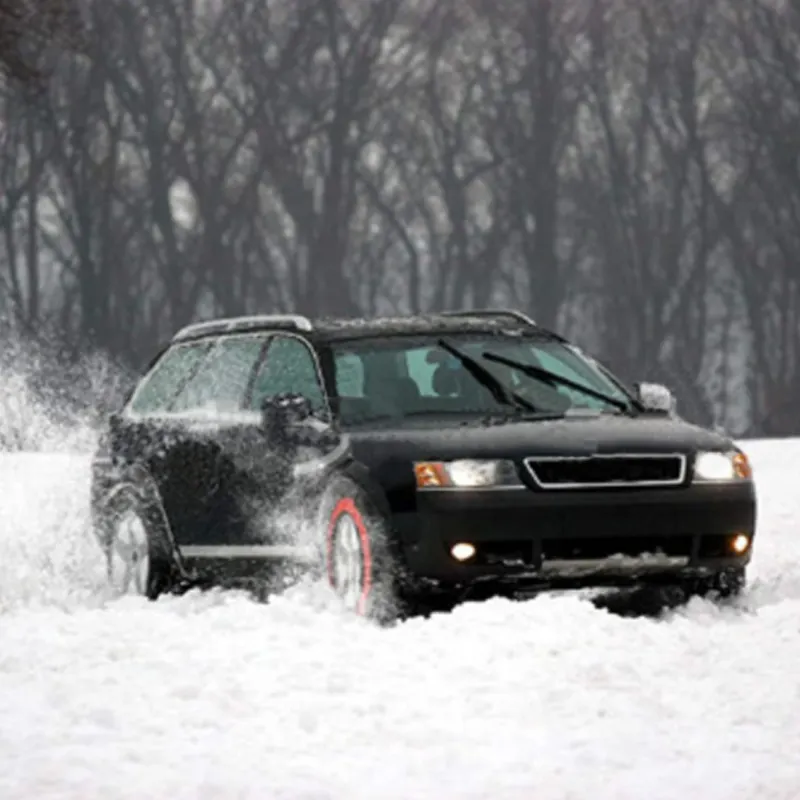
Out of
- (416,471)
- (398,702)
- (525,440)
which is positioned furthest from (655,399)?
(398,702)

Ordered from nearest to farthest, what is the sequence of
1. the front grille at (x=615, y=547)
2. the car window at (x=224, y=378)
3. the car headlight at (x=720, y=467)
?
the front grille at (x=615, y=547) < the car headlight at (x=720, y=467) < the car window at (x=224, y=378)

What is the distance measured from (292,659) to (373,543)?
1198 millimetres

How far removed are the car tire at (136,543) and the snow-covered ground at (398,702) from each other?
0.53 m

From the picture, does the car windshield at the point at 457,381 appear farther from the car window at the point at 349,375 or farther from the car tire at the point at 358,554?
the car tire at the point at 358,554

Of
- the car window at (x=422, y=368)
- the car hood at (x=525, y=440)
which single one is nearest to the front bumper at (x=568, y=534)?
the car hood at (x=525, y=440)

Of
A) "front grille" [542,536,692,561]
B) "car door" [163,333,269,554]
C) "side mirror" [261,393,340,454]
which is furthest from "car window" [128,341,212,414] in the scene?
"front grille" [542,536,692,561]

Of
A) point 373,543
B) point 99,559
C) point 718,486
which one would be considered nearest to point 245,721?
point 373,543

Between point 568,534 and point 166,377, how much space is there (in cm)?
355

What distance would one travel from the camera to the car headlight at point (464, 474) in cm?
1010

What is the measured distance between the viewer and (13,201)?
5744 cm

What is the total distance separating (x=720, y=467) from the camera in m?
10.7

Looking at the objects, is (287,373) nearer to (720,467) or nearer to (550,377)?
(550,377)

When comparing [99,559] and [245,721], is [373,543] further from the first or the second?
[99,559]

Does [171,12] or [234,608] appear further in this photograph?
[171,12]
